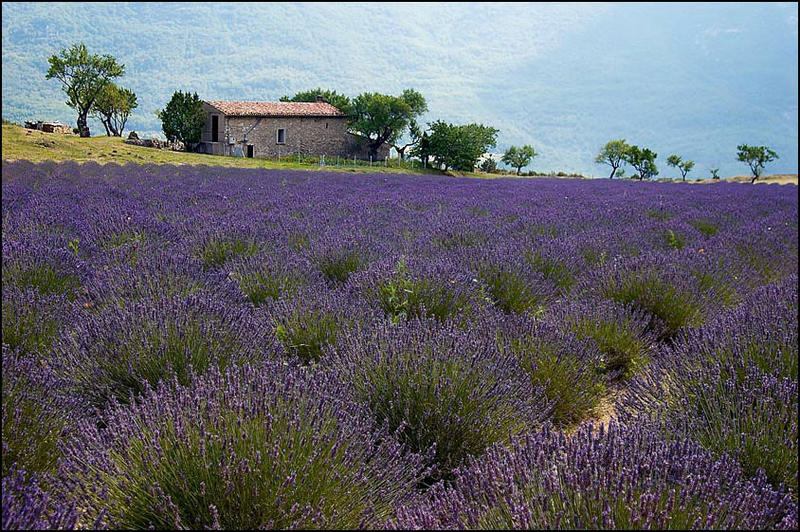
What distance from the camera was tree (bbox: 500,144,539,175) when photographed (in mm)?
69562

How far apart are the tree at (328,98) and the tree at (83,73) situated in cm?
2845

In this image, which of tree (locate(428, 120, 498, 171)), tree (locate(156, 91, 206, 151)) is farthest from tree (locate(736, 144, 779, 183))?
tree (locate(156, 91, 206, 151))

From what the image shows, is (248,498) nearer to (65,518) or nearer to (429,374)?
(65,518)

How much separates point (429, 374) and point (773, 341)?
142 cm

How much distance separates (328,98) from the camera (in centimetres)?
4553

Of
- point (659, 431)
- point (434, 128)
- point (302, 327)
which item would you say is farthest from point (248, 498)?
point (434, 128)

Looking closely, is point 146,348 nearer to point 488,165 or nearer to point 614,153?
point 488,165


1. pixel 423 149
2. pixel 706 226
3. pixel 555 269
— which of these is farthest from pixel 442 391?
pixel 423 149

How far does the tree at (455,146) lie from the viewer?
4069 centimetres

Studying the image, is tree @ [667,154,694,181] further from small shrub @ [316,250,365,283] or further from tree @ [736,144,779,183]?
small shrub @ [316,250,365,283]

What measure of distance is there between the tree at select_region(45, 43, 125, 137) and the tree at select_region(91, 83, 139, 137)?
0.30 m

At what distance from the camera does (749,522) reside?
1125 mm

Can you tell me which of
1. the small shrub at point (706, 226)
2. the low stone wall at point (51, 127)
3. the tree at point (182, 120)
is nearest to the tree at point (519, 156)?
the tree at point (182, 120)

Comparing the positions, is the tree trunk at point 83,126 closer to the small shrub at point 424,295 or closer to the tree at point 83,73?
the tree at point 83,73
